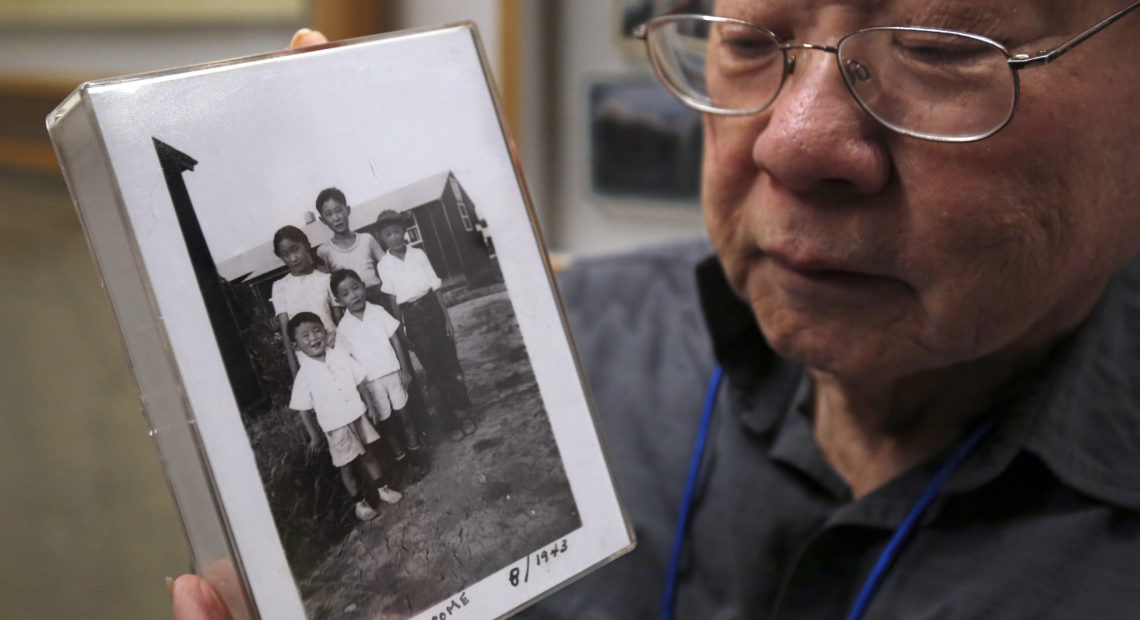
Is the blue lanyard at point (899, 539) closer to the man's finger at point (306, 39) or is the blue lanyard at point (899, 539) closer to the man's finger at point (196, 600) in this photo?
the man's finger at point (196, 600)

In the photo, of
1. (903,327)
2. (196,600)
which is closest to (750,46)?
(903,327)

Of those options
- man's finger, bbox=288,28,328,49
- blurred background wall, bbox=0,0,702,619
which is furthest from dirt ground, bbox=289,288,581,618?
blurred background wall, bbox=0,0,702,619

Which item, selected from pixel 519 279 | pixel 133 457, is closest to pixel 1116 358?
pixel 519 279

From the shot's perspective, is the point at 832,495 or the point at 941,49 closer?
the point at 941,49

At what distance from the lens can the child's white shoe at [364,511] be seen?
1.62 ft

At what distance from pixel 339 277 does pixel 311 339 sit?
0.12 feet

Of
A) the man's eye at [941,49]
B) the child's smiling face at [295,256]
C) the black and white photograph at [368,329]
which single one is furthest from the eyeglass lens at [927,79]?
the child's smiling face at [295,256]

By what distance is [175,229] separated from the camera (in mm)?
453

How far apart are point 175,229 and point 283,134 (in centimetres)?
8

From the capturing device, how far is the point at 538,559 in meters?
0.55

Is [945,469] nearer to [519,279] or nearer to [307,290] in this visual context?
[519,279]

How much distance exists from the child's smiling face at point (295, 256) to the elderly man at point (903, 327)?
0.18 metres

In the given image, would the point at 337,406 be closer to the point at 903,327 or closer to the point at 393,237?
the point at 393,237

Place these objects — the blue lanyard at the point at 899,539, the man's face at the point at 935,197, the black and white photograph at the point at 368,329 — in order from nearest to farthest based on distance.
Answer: the black and white photograph at the point at 368,329 < the man's face at the point at 935,197 < the blue lanyard at the point at 899,539
